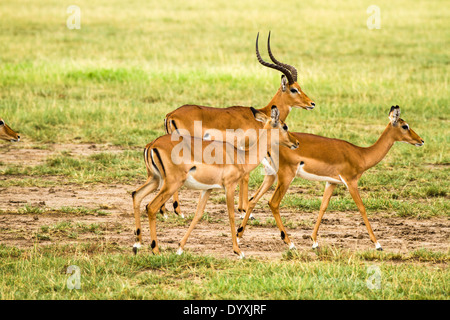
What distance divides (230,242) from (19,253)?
1.84 m

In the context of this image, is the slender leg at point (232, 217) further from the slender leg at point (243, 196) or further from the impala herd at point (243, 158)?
the slender leg at point (243, 196)

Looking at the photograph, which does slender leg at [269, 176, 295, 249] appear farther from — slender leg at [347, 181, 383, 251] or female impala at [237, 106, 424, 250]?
slender leg at [347, 181, 383, 251]

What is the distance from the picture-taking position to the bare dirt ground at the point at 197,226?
6.32 metres

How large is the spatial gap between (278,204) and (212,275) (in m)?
1.39

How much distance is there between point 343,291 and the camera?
4992 millimetres

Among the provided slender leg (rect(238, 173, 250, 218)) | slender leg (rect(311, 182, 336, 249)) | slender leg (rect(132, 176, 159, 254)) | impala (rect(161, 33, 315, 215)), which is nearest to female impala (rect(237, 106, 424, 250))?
slender leg (rect(311, 182, 336, 249))

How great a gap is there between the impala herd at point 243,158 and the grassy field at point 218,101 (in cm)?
55

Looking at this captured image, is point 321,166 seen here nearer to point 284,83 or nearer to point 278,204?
point 278,204

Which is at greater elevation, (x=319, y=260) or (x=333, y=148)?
(x=333, y=148)

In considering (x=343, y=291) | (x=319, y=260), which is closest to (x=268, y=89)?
(x=319, y=260)

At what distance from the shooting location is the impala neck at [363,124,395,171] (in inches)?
276

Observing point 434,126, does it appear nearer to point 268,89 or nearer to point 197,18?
point 268,89

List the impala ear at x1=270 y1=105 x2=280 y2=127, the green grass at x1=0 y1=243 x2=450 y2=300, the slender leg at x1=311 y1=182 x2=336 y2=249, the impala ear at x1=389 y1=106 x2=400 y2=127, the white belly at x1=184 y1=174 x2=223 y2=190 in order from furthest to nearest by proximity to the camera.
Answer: the impala ear at x1=389 y1=106 x2=400 y2=127
the impala ear at x1=270 y1=105 x2=280 y2=127
the slender leg at x1=311 y1=182 x2=336 y2=249
the white belly at x1=184 y1=174 x2=223 y2=190
the green grass at x1=0 y1=243 x2=450 y2=300

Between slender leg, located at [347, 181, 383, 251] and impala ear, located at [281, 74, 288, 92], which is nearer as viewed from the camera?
slender leg, located at [347, 181, 383, 251]
